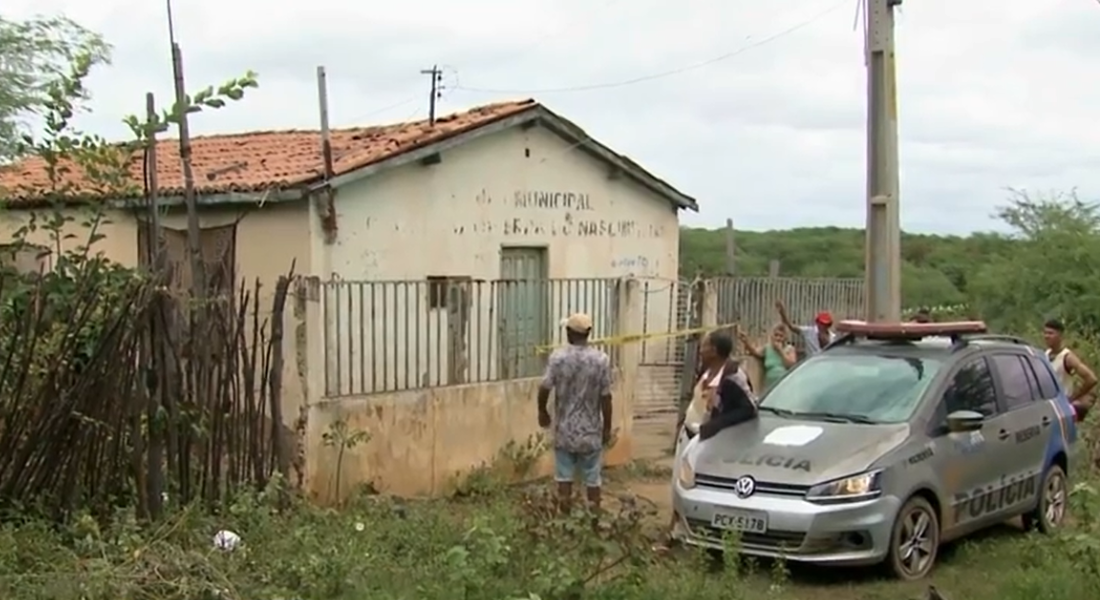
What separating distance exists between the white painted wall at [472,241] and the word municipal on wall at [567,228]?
13 mm

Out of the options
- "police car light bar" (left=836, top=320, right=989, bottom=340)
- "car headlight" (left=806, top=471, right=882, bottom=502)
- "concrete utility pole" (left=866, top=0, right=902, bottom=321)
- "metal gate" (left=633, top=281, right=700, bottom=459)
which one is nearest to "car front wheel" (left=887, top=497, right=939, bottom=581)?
"car headlight" (left=806, top=471, right=882, bottom=502)

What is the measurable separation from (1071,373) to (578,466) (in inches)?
203

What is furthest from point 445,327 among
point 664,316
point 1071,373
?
point 1071,373

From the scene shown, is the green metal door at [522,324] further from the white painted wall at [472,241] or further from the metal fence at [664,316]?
the metal fence at [664,316]

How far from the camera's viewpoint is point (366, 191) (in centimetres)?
1295

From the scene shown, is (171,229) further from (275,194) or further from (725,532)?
(725,532)

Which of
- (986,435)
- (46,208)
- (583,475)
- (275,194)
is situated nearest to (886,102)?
(986,435)

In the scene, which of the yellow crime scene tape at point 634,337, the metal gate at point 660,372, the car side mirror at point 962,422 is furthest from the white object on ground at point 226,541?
the metal gate at point 660,372

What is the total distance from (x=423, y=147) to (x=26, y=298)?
6064 millimetres

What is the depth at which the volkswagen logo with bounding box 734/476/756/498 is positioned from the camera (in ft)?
27.7

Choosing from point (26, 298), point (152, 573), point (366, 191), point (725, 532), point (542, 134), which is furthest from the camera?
point (542, 134)

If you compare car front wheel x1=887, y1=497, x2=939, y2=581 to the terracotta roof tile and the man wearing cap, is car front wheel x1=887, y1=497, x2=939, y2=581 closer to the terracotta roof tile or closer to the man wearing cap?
the man wearing cap

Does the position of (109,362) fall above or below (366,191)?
below

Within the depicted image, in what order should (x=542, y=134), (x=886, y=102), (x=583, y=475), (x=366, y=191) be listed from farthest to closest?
1. (x=542, y=134)
2. (x=366, y=191)
3. (x=886, y=102)
4. (x=583, y=475)
